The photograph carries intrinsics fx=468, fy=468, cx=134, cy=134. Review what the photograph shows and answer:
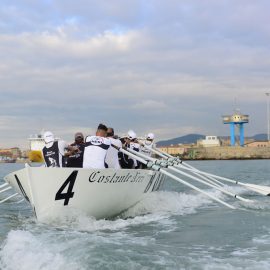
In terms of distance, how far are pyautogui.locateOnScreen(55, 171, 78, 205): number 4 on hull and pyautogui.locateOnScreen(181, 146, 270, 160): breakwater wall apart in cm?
10557

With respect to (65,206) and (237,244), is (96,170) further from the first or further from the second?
(237,244)

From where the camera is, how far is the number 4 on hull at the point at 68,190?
8086 millimetres

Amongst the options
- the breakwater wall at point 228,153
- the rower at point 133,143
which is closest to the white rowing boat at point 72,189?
the rower at point 133,143

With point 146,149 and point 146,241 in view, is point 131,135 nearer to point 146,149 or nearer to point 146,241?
point 146,149

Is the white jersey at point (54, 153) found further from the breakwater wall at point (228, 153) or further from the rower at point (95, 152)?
the breakwater wall at point (228, 153)

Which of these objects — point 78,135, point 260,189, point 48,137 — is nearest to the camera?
point 48,137

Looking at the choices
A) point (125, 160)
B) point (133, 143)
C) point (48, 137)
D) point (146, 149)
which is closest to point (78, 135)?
point (48, 137)

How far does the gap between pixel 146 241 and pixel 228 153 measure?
352 feet

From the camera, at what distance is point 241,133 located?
391 ft

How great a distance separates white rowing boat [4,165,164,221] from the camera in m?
8.02

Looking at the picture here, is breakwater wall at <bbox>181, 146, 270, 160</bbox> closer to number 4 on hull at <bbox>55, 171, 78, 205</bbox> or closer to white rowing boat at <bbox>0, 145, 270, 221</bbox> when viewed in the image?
white rowing boat at <bbox>0, 145, 270, 221</bbox>

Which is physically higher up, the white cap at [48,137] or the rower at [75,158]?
the white cap at [48,137]

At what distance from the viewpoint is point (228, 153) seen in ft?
368

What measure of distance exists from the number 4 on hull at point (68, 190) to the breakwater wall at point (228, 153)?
106 meters
